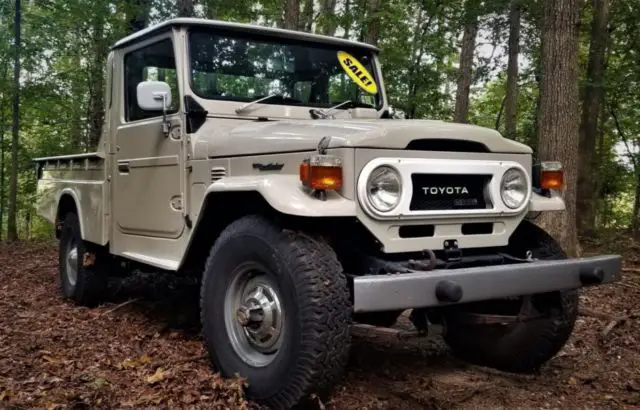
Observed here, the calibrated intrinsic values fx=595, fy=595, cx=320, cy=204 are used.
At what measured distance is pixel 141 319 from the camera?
16.6 ft

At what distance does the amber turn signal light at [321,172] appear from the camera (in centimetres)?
289

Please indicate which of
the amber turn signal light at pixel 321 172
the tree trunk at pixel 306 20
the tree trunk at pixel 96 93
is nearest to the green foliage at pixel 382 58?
the tree trunk at pixel 96 93

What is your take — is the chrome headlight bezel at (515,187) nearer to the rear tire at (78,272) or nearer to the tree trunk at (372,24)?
the rear tire at (78,272)

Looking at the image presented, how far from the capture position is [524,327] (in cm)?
380

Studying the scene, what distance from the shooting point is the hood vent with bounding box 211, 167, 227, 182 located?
373 centimetres

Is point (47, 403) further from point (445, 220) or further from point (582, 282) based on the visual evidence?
point (582, 282)

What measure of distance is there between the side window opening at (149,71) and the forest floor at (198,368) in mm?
1713

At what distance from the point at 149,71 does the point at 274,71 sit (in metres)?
1.00

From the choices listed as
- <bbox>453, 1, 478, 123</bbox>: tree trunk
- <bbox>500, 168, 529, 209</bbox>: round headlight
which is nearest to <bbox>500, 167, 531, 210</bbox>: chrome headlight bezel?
<bbox>500, 168, 529, 209</bbox>: round headlight

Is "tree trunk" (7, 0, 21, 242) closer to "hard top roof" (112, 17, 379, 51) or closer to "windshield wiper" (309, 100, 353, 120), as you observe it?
"hard top roof" (112, 17, 379, 51)

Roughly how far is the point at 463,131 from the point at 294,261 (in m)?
1.25

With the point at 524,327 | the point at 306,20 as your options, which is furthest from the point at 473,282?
the point at 306,20

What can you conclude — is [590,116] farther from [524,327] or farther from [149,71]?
[149,71]

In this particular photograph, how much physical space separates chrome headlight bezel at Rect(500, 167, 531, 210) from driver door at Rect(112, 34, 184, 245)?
6.91 ft
